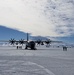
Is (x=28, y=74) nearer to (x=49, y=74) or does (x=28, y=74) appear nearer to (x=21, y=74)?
(x=21, y=74)

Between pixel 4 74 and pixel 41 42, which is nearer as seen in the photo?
pixel 4 74

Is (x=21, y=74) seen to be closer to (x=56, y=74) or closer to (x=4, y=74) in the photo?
(x=4, y=74)

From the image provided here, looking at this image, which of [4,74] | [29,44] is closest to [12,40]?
[29,44]

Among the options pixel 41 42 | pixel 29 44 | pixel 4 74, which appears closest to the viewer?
pixel 4 74

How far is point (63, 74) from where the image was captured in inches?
555

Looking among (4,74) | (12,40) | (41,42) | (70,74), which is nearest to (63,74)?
(70,74)

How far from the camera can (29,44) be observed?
83.9 m

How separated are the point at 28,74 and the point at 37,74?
0.65 metres

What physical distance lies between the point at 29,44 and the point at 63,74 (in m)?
70.0

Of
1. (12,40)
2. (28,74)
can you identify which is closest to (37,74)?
(28,74)

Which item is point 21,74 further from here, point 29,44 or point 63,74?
point 29,44

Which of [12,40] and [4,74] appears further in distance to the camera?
[12,40]

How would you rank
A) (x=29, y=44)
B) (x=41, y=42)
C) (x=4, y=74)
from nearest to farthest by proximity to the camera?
(x=4, y=74) → (x=29, y=44) → (x=41, y=42)

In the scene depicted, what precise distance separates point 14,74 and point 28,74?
993 mm
